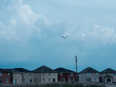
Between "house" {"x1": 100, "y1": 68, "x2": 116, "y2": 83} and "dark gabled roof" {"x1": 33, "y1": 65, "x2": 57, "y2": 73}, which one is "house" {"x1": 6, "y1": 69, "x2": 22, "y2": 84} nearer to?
"dark gabled roof" {"x1": 33, "y1": 65, "x2": 57, "y2": 73}

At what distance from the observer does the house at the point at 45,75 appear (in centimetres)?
6454

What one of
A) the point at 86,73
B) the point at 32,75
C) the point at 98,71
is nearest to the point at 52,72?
the point at 32,75

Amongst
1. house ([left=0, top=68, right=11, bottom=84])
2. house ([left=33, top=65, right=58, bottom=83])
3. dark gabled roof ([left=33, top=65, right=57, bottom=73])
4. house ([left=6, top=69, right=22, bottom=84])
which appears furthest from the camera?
dark gabled roof ([left=33, top=65, right=57, bottom=73])

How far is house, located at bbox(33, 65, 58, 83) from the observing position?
64.5 m

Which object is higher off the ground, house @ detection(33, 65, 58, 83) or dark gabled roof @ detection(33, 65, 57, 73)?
dark gabled roof @ detection(33, 65, 57, 73)

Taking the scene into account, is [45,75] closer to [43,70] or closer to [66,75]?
[43,70]

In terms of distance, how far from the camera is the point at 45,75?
65.0 meters

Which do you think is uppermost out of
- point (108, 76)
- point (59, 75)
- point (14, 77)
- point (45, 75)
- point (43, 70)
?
point (43, 70)

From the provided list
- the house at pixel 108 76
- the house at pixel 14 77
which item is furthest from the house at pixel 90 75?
the house at pixel 14 77

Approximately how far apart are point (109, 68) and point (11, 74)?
124 ft

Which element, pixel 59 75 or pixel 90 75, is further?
pixel 59 75

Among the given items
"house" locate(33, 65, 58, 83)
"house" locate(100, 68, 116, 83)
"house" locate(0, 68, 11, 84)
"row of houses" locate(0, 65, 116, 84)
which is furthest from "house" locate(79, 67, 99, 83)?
"house" locate(0, 68, 11, 84)

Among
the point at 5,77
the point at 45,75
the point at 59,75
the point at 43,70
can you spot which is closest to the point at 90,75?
the point at 59,75

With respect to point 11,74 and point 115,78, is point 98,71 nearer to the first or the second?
point 115,78
